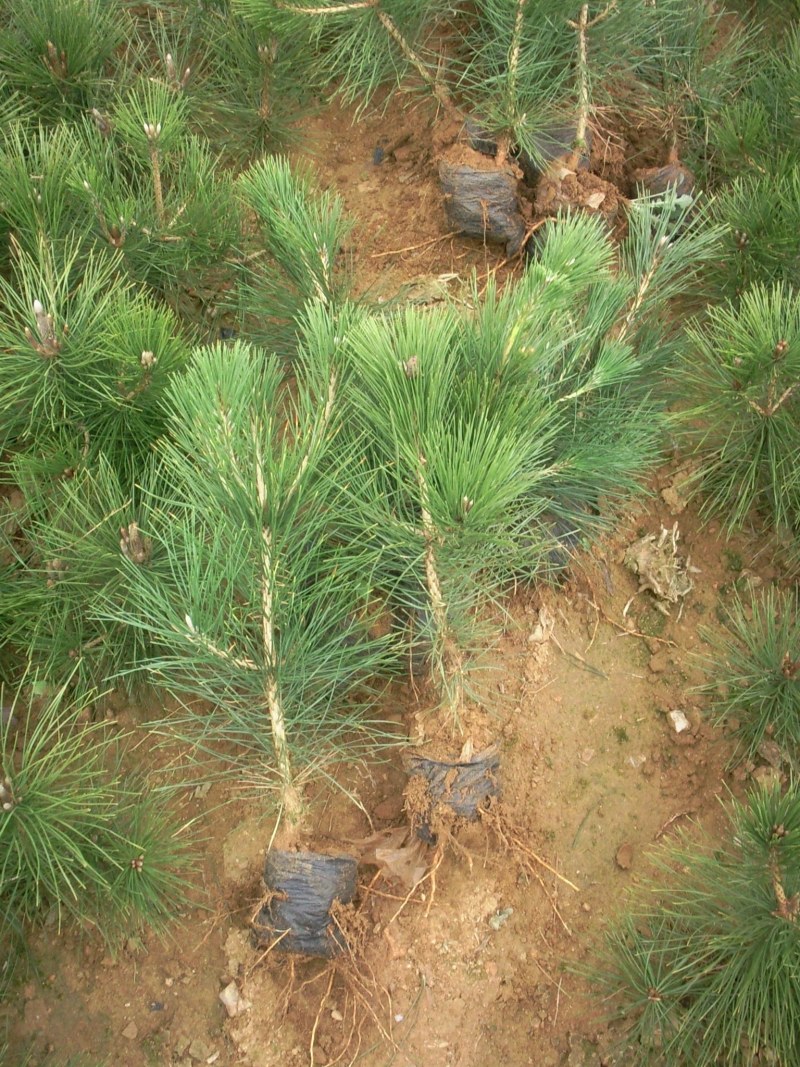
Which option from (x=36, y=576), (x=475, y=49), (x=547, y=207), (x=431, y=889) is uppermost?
(x=475, y=49)

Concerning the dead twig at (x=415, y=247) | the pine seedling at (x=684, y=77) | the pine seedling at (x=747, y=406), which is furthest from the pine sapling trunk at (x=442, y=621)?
the pine seedling at (x=684, y=77)

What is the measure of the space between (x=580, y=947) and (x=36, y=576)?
907 millimetres

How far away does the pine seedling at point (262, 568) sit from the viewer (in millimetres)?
1154

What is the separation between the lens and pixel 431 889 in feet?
4.65

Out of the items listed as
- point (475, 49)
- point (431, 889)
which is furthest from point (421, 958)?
point (475, 49)

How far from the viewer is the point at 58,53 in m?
1.74

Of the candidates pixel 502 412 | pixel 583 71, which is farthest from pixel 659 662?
pixel 583 71

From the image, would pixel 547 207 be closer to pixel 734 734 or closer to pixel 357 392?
pixel 357 392

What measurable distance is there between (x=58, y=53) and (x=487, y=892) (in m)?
1.47

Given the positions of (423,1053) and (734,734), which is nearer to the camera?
(423,1053)

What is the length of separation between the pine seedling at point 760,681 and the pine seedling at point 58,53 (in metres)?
1.35

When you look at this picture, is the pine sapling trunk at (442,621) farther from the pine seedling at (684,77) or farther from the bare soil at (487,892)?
the pine seedling at (684,77)

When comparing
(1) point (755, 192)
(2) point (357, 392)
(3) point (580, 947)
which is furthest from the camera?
(1) point (755, 192)

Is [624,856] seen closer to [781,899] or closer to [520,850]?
[520,850]
